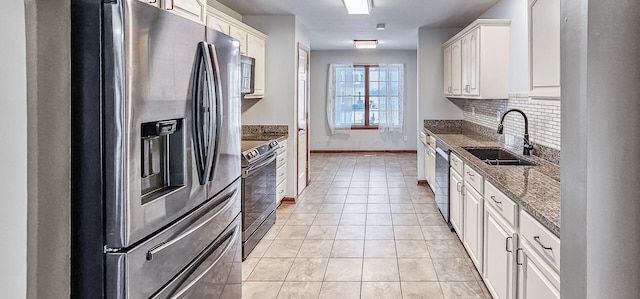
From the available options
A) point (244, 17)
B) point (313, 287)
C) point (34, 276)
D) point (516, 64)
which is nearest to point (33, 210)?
point (34, 276)

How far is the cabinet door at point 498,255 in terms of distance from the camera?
7.71 ft

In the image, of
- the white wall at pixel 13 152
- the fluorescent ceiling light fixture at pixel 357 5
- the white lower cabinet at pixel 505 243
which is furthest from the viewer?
the fluorescent ceiling light fixture at pixel 357 5

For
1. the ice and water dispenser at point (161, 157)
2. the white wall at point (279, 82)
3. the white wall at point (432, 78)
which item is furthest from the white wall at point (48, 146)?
the white wall at point (432, 78)

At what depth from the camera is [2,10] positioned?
3.56ft

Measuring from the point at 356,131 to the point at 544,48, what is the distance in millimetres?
8466

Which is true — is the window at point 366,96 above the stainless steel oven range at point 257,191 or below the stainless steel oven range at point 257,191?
above

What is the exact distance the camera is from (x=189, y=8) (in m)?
2.98

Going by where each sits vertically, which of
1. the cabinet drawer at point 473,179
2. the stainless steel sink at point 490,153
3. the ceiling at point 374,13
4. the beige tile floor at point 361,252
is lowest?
the beige tile floor at point 361,252

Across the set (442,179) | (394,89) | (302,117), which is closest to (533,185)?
(442,179)

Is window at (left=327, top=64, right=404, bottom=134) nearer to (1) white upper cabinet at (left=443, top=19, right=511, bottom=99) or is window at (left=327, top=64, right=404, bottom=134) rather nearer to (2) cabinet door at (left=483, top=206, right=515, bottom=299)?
(1) white upper cabinet at (left=443, top=19, right=511, bottom=99)

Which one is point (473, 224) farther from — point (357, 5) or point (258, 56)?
point (258, 56)

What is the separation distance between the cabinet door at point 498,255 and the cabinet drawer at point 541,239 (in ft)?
0.65

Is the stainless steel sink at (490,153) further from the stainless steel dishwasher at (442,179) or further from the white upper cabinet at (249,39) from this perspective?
the white upper cabinet at (249,39)

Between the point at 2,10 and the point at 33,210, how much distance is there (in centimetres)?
52
